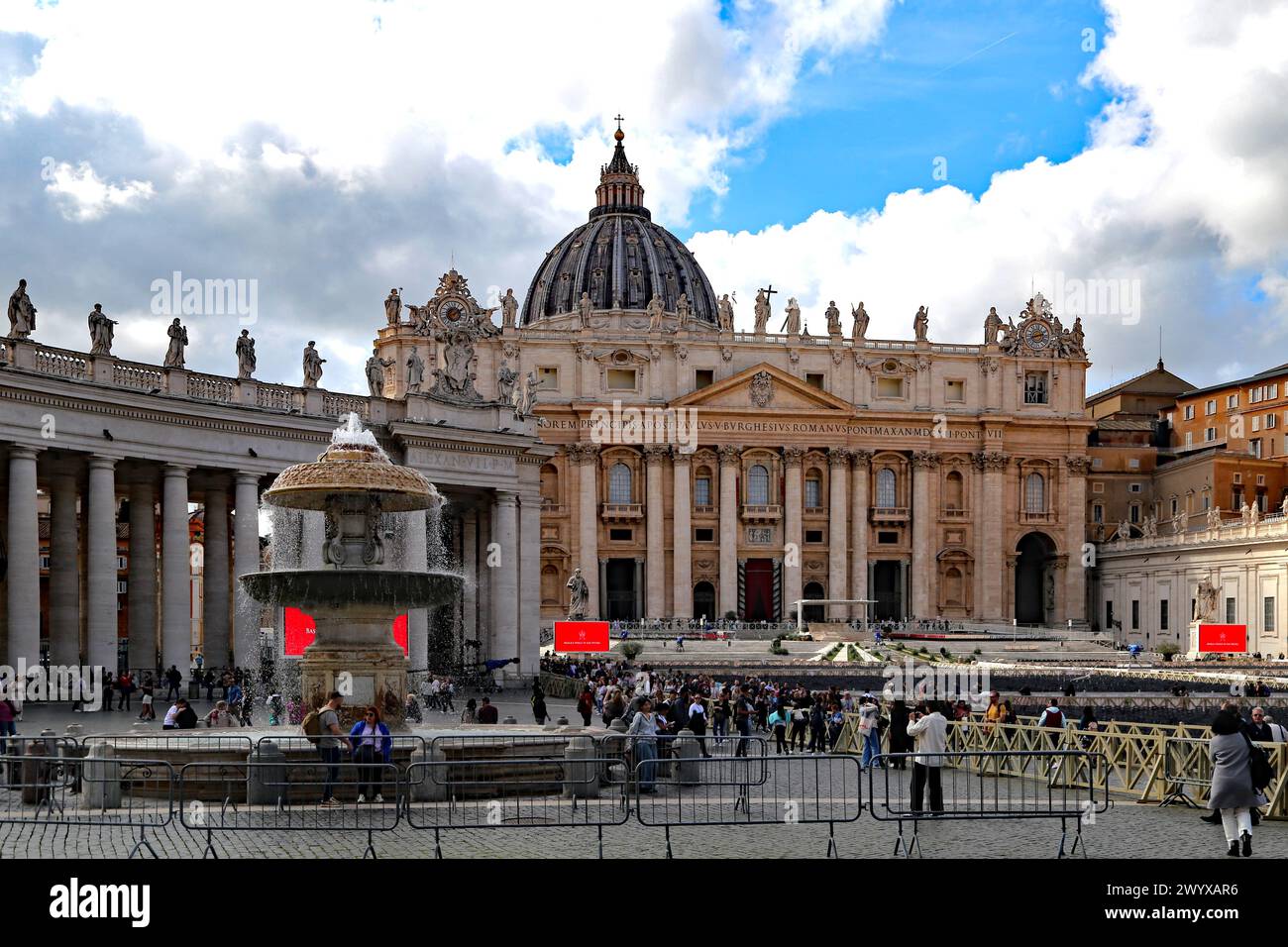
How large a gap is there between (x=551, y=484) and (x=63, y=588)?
206ft

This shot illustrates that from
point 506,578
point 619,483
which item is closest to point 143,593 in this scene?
point 506,578

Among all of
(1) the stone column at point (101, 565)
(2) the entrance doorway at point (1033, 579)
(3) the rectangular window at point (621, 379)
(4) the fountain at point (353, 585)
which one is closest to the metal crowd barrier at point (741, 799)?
(4) the fountain at point (353, 585)

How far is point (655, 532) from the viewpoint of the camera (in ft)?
317

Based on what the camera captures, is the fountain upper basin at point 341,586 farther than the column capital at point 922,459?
No

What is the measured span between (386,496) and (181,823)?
7.59m

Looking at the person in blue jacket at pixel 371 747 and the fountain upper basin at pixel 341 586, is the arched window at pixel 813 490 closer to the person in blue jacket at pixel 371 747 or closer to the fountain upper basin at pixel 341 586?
the fountain upper basin at pixel 341 586

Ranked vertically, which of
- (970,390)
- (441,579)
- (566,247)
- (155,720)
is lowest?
(155,720)

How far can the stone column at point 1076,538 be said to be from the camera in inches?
3925

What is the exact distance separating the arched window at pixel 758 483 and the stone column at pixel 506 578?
185 feet

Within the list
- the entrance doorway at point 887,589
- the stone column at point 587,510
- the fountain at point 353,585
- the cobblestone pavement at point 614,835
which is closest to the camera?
the cobblestone pavement at point 614,835

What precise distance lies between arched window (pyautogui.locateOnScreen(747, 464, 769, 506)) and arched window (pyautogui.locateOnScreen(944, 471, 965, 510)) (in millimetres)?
12981
